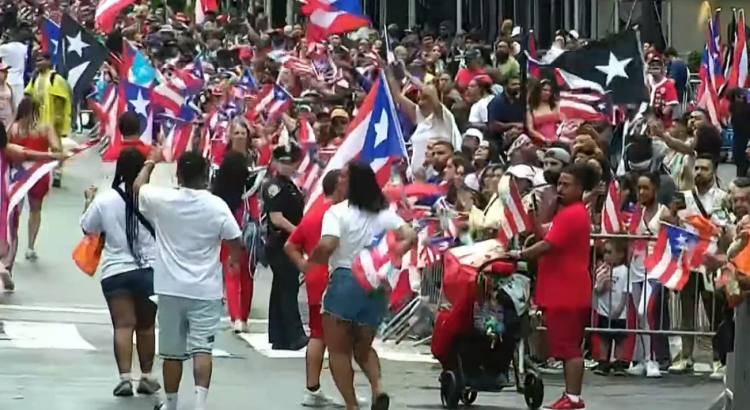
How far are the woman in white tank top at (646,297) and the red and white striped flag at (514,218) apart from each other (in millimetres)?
2216

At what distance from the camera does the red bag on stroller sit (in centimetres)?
1290

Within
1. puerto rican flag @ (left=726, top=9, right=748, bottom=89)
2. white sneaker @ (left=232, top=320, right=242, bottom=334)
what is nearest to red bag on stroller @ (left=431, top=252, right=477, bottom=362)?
white sneaker @ (left=232, top=320, right=242, bottom=334)

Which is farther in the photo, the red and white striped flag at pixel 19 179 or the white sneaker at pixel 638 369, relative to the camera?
the red and white striped flag at pixel 19 179

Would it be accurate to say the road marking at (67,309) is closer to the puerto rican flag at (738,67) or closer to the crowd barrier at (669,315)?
the crowd barrier at (669,315)

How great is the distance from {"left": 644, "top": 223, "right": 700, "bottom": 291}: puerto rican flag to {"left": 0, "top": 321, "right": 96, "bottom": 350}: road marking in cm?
474

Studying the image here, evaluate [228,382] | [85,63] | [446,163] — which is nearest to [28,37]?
[85,63]

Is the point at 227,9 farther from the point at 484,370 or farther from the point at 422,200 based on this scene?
the point at 484,370

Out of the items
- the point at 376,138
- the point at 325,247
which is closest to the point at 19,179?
the point at 376,138

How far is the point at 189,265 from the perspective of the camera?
38.1 feet

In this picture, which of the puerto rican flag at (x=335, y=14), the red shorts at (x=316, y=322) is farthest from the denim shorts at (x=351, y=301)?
the puerto rican flag at (x=335, y=14)

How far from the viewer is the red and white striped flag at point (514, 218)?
43.9 ft

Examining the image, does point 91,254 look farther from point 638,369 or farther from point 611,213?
point 638,369

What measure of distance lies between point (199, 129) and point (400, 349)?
5.95 m

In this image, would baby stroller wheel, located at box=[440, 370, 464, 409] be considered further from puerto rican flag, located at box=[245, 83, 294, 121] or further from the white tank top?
puerto rican flag, located at box=[245, 83, 294, 121]
